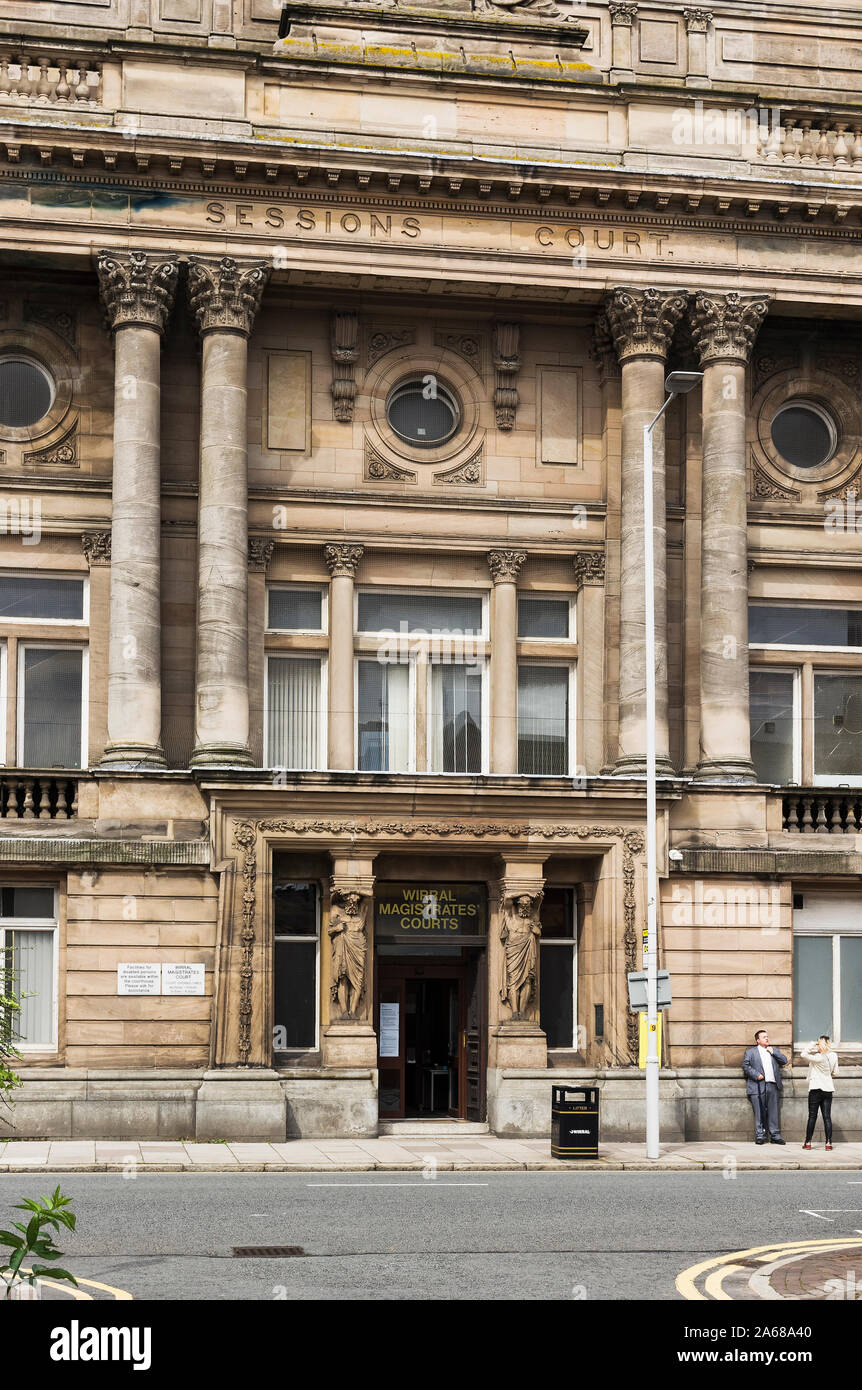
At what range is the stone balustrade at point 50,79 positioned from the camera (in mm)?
33281

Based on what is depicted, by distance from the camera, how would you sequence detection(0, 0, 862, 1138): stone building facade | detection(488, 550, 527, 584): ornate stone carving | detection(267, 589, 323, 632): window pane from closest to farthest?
detection(0, 0, 862, 1138): stone building facade, detection(267, 589, 323, 632): window pane, detection(488, 550, 527, 584): ornate stone carving

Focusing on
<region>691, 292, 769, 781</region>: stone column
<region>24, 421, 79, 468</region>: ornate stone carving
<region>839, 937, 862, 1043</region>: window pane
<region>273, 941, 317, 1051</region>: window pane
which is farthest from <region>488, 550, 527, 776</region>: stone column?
<region>24, 421, 79, 468</region>: ornate stone carving

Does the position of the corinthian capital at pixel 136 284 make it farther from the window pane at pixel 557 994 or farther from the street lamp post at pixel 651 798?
the window pane at pixel 557 994

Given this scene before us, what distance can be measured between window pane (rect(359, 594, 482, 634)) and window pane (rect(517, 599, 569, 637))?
0.87 m

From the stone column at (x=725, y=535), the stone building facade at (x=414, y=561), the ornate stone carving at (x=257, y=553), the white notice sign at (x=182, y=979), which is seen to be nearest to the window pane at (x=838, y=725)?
the stone building facade at (x=414, y=561)

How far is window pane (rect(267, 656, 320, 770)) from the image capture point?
34875 millimetres

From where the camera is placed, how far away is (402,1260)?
56.3 feet

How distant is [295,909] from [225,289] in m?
11.4

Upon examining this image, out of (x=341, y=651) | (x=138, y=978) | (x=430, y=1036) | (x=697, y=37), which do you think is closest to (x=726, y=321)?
(x=697, y=37)

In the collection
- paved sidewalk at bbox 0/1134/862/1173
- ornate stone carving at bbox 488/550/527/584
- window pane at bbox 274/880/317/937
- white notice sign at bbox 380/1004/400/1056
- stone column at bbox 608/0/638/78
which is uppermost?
stone column at bbox 608/0/638/78

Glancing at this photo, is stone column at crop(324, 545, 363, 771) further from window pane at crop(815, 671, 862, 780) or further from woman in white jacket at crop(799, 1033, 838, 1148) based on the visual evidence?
woman in white jacket at crop(799, 1033, 838, 1148)

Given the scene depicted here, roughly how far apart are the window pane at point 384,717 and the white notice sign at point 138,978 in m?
5.98

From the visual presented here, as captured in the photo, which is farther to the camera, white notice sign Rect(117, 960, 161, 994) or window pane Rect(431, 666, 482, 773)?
window pane Rect(431, 666, 482, 773)

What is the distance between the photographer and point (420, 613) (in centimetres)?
3566
